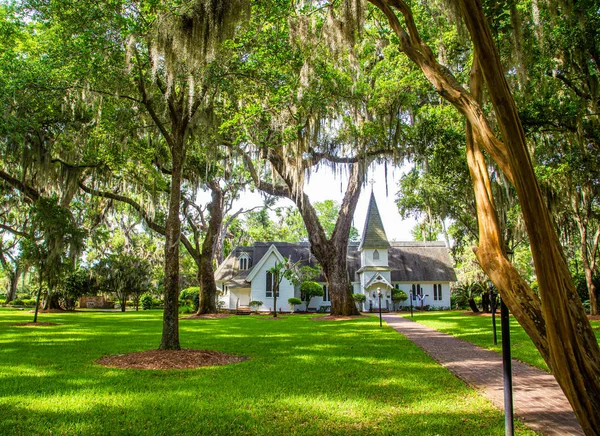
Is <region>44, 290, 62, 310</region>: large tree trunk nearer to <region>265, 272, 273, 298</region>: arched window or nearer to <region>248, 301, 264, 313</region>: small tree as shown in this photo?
<region>248, 301, 264, 313</region>: small tree

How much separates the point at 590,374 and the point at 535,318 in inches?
13.7

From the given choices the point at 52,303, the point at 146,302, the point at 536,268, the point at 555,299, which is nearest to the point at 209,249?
the point at 52,303

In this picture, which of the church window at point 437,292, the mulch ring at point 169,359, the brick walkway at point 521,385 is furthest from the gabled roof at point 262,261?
the mulch ring at point 169,359

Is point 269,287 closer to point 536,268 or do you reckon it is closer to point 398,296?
point 398,296

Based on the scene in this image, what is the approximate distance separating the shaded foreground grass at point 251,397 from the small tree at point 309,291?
2271cm

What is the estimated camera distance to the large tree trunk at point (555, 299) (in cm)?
204

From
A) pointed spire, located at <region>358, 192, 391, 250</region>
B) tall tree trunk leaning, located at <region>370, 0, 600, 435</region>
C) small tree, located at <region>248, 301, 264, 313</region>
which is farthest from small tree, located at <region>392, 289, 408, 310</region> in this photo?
tall tree trunk leaning, located at <region>370, 0, 600, 435</region>

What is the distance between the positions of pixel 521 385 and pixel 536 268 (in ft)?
17.5

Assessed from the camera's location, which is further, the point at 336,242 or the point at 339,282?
the point at 339,282

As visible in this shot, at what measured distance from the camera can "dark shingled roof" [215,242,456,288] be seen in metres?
37.9

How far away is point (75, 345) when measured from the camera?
11023mm

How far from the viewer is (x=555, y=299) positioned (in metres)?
2.07

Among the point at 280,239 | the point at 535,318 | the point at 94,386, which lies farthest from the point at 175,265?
the point at 280,239

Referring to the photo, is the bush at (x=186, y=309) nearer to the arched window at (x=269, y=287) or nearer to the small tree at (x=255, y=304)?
the small tree at (x=255, y=304)
